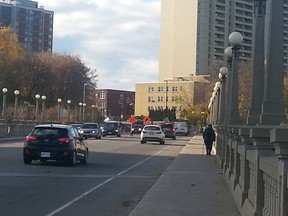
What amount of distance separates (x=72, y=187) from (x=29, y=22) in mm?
124567

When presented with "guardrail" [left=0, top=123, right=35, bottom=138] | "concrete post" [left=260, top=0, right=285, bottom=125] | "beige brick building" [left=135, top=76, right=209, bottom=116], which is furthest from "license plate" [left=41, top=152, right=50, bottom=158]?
"beige brick building" [left=135, top=76, right=209, bottom=116]

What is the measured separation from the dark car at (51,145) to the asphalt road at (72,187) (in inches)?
14.7

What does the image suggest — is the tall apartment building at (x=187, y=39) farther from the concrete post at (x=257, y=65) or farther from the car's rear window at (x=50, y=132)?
the concrete post at (x=257, y=65)

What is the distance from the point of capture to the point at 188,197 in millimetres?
14500

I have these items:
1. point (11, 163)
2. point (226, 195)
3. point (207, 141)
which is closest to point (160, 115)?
point (207, 141)

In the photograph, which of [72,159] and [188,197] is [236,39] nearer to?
[188,197]

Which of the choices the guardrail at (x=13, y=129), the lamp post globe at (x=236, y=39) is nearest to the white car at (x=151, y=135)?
the guardrail at (x=13, y=129)

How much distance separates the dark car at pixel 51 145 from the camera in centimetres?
2283

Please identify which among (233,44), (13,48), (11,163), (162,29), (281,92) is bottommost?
(11,163)

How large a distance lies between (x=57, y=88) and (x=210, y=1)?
30476 mm

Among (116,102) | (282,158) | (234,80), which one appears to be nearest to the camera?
(282,158)

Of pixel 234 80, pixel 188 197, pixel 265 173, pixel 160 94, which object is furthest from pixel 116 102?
pixel 265 173

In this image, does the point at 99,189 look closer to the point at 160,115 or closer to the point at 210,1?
the point at 210,1

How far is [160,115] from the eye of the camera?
12262 centimetres
